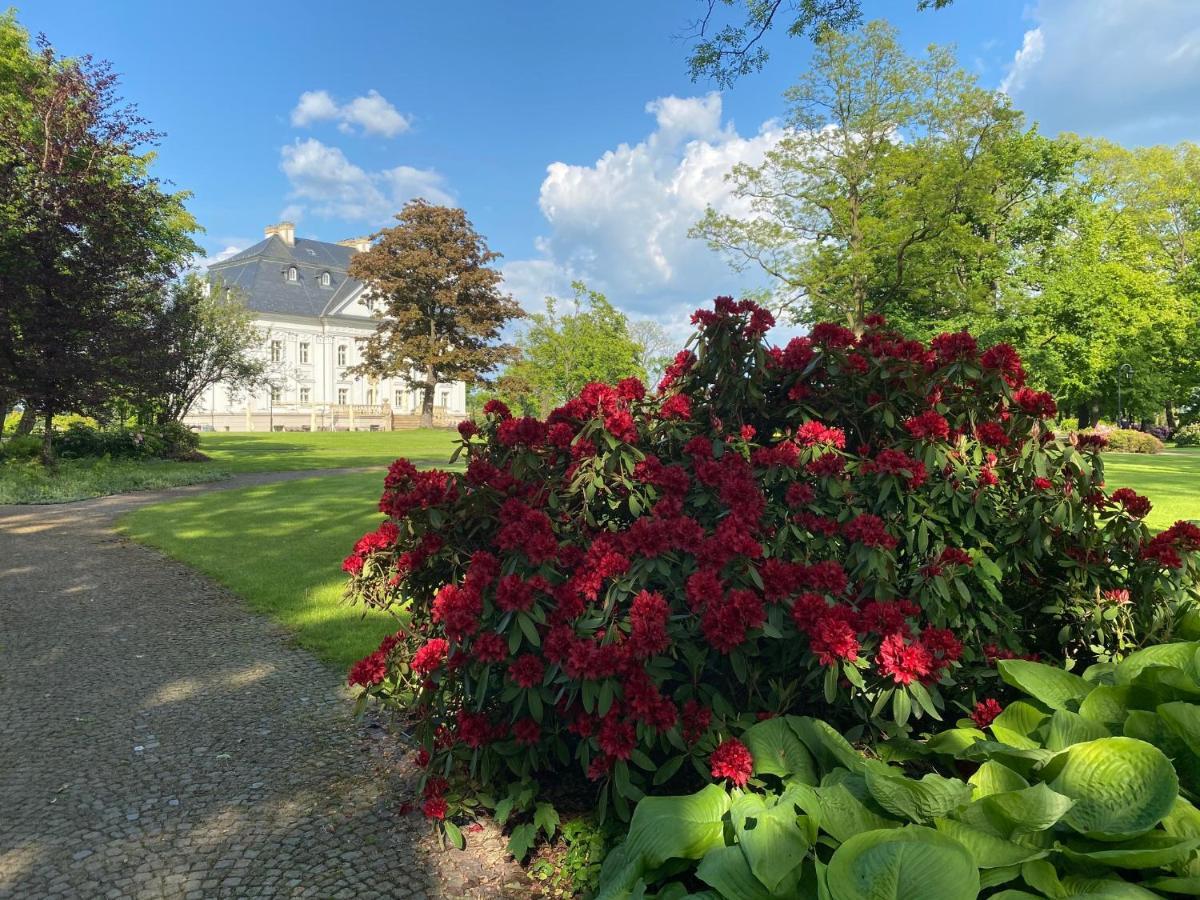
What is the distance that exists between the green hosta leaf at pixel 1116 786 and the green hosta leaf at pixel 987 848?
0.57 ft

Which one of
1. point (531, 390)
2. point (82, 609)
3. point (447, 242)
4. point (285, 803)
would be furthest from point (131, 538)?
point (447, 242)

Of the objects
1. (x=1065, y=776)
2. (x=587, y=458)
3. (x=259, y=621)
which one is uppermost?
(x=587, y=458)

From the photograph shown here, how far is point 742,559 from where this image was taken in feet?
7.66

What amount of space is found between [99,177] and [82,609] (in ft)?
45.1

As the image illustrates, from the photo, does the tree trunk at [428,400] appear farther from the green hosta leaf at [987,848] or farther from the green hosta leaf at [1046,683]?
the green hosta leaf at [987,848]

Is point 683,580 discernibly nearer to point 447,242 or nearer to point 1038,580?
point 1038,580

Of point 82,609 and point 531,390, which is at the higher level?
point 531,390

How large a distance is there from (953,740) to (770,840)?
0.94 metres

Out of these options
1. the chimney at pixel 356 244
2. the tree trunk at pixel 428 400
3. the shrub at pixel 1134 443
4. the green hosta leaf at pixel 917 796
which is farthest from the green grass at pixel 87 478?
the chimney at pixel 356 244

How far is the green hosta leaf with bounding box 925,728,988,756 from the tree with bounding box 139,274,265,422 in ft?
66.3

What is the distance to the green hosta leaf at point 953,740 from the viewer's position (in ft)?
7.16

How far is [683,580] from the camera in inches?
93.8

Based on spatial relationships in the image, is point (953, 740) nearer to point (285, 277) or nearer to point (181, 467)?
point (181, 467)

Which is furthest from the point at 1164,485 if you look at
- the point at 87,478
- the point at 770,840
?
the point at 87,478
